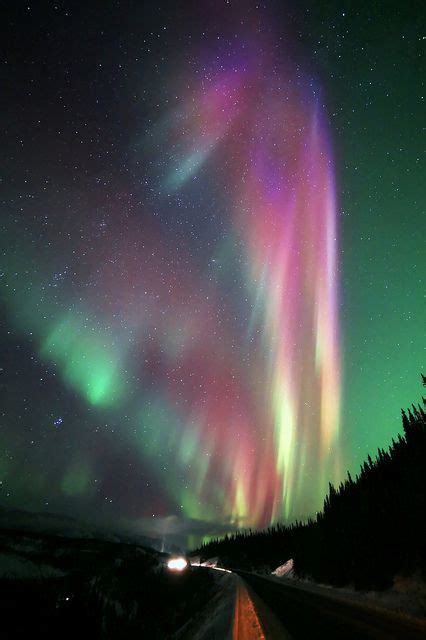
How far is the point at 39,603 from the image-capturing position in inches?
2175

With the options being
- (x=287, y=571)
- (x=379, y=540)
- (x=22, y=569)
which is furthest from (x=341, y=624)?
(x=22, y=569)

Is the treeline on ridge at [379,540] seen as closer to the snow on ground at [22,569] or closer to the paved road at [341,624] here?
the paved road at [341,624]

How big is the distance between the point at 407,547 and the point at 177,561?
142 feet

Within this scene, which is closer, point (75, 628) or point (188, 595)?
point (75, 628)

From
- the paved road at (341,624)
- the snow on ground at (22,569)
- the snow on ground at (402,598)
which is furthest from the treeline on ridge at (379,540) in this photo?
the snow on ground at (22,569)

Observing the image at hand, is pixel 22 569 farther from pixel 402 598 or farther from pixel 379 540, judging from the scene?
pixel 402 598

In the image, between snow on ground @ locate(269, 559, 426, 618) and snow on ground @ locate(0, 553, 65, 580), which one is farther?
snow on ground @ locate(0, 553, 65, 580)

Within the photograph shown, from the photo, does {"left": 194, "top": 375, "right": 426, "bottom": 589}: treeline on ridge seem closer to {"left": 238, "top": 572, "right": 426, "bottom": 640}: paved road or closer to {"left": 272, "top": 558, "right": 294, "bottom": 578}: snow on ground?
{"left": 272, "top": 558, "right": 294, "bottom": 578}: snow on ground

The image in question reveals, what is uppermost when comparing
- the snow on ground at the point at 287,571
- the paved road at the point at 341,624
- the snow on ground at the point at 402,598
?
the paved road at the point at 341,624

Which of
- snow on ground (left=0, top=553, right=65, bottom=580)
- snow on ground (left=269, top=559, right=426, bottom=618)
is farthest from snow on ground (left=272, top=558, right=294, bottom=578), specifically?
snow on ground (left=0, top=553, right=65, bottom=580)

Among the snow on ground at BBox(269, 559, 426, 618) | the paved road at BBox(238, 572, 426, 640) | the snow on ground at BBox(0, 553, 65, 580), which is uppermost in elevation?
the snow on ground at BBox(0, 553, 65, 580)

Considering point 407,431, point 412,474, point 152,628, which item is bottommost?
point 152,628

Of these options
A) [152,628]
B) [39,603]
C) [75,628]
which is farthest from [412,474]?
[39,603]

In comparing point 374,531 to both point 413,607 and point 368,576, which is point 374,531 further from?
point 413,607
